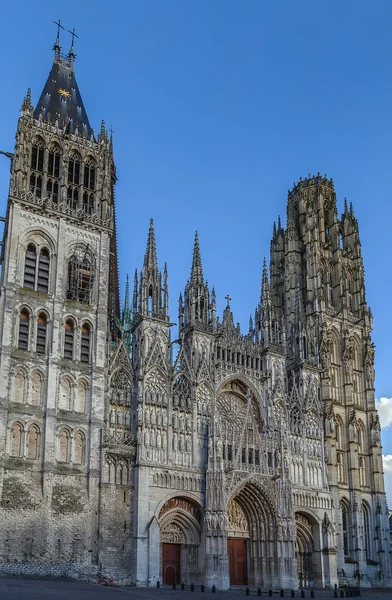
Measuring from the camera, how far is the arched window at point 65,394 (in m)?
46.1

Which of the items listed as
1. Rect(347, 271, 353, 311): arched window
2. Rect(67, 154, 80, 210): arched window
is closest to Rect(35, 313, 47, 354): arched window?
Rect(67, 154, 80, 210): arched window

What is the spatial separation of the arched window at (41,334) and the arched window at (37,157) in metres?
12.1

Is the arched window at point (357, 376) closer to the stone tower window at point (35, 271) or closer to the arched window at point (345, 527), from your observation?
the arched window at point (345, 527)

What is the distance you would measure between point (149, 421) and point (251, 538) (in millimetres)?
12809

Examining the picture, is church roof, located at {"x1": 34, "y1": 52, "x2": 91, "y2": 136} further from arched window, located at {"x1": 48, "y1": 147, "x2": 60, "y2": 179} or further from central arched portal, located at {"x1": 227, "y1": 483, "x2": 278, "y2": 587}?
central arched portal, located at {"x1": 227, "y1": 483, "x2": 278, "y2": 587}

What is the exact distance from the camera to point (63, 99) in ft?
190

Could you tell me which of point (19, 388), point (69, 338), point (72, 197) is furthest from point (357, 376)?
point (19, 388)

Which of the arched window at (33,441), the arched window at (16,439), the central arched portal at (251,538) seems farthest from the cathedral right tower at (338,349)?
the arched window at (16,439)

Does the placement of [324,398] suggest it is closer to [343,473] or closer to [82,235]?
[343,473]

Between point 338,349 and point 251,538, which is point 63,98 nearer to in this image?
point 338,349

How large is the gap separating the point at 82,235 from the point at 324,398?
2647 cm

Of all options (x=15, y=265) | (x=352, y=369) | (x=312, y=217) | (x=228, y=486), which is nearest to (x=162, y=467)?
(x=228, y=486)

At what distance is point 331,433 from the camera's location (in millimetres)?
59938

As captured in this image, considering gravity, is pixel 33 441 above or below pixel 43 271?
below
